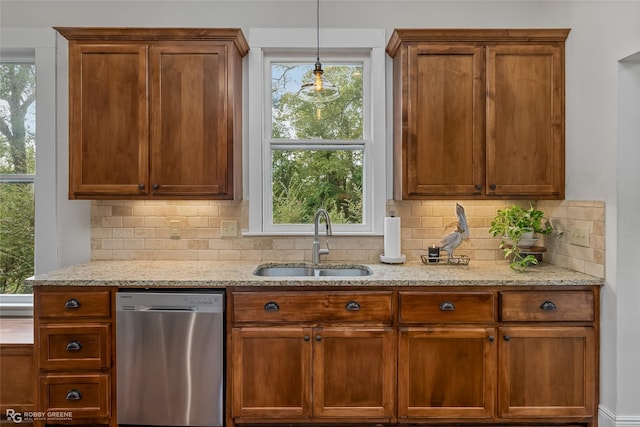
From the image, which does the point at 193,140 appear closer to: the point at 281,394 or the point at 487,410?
the point at 281,394

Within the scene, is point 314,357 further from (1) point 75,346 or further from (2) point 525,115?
(2) point 525,115

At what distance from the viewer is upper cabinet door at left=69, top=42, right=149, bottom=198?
8.91ft

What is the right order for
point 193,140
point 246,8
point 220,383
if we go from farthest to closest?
point 246,8
point 193,140
point 220,383

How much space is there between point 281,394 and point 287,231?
1151 millimetres

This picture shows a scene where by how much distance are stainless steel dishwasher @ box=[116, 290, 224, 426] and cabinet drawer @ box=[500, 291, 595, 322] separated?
161cm

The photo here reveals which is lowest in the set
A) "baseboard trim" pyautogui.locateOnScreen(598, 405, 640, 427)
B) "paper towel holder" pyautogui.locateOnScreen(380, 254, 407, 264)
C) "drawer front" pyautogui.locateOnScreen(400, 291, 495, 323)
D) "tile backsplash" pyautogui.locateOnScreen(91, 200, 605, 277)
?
"baseboard trim" pyautogui.locateOnScreen(598, 405, 640, 427)

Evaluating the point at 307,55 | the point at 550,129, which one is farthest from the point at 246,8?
the point at 550,129

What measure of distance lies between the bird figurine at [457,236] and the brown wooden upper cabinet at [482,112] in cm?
21

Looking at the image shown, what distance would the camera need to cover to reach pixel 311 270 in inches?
118

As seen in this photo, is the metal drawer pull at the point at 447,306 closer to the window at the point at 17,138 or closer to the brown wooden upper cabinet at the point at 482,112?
the brown wooden upper cabinet at the point at 482,112

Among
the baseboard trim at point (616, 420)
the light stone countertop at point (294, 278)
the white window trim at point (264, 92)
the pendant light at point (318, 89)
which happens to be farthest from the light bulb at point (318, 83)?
the baseboard trim at point (616, 420)

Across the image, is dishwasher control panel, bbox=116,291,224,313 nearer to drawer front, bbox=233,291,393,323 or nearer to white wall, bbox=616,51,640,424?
drawer front, bbox=233,291,393,323

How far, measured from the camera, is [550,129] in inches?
108

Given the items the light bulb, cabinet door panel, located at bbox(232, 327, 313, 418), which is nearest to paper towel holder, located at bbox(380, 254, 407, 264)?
cabinet door panel, located at bbox(232, 327, 313, 418)
